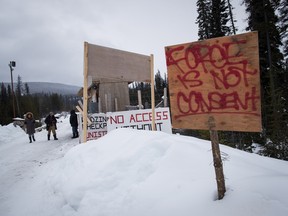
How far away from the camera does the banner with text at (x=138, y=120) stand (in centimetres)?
702

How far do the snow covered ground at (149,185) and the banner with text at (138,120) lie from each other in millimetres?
2361

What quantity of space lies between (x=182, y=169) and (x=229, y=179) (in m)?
0.66

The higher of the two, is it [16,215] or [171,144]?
[171,144]

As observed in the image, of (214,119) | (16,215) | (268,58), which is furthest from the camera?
(268,58)

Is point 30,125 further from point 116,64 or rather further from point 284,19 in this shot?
point 284,19

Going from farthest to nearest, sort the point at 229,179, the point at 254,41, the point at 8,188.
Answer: the point at 8,188, the point at 229,179, the point at 254,41

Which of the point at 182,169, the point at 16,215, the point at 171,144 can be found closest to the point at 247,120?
the point at 182,169

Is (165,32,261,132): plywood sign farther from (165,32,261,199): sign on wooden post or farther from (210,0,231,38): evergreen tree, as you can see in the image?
(210,0,231,38): evergreen tree

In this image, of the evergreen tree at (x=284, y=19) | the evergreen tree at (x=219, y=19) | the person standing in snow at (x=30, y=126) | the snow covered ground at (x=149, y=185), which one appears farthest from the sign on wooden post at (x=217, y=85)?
the evergreen tree at (x=219, y=19)

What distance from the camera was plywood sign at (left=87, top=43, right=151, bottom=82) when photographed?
5469mm

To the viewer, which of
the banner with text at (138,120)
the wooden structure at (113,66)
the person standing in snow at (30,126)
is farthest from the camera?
the person standing in snow at (30,126)

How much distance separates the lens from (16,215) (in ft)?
10.8

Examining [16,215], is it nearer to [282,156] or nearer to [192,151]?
[192,151]

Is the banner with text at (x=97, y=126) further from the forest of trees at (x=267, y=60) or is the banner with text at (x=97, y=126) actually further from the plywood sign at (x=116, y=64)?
the forest of trees at (x=267, y=60)
